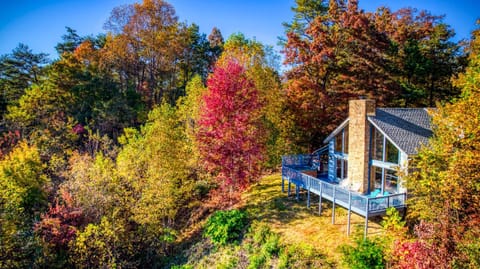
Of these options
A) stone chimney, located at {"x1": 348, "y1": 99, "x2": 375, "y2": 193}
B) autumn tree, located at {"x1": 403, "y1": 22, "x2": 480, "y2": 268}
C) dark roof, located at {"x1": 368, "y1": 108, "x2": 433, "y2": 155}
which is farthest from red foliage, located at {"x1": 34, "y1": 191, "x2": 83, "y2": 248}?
dark roof, located at {"x1": 368, "y1": 108, "x2": 433, "y2": 155}

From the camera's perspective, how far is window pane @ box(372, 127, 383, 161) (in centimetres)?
1436

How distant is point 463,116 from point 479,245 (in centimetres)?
383

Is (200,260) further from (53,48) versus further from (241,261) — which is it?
(53,48)

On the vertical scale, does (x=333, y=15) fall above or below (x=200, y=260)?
above

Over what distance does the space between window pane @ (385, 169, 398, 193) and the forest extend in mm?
1362

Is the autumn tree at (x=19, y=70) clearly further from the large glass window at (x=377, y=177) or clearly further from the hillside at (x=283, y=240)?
the large glass window at (x=377, y=177)

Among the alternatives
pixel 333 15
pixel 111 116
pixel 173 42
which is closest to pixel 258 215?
pixel 333 15

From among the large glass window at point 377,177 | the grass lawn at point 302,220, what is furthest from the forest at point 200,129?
the large glass window at point 377,177

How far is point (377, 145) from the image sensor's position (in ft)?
47.9

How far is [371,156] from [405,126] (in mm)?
2248

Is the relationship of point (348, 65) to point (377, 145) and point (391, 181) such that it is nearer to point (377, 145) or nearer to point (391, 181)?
point (377, 145)

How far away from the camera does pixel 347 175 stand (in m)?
16.5

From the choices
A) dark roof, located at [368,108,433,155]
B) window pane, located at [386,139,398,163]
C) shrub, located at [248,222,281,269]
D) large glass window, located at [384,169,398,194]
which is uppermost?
dark roof, located at [368,108,433,155]

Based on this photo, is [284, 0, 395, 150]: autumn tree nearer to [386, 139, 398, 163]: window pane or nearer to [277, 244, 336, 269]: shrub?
[386, 139, 398, 163]: window pane
